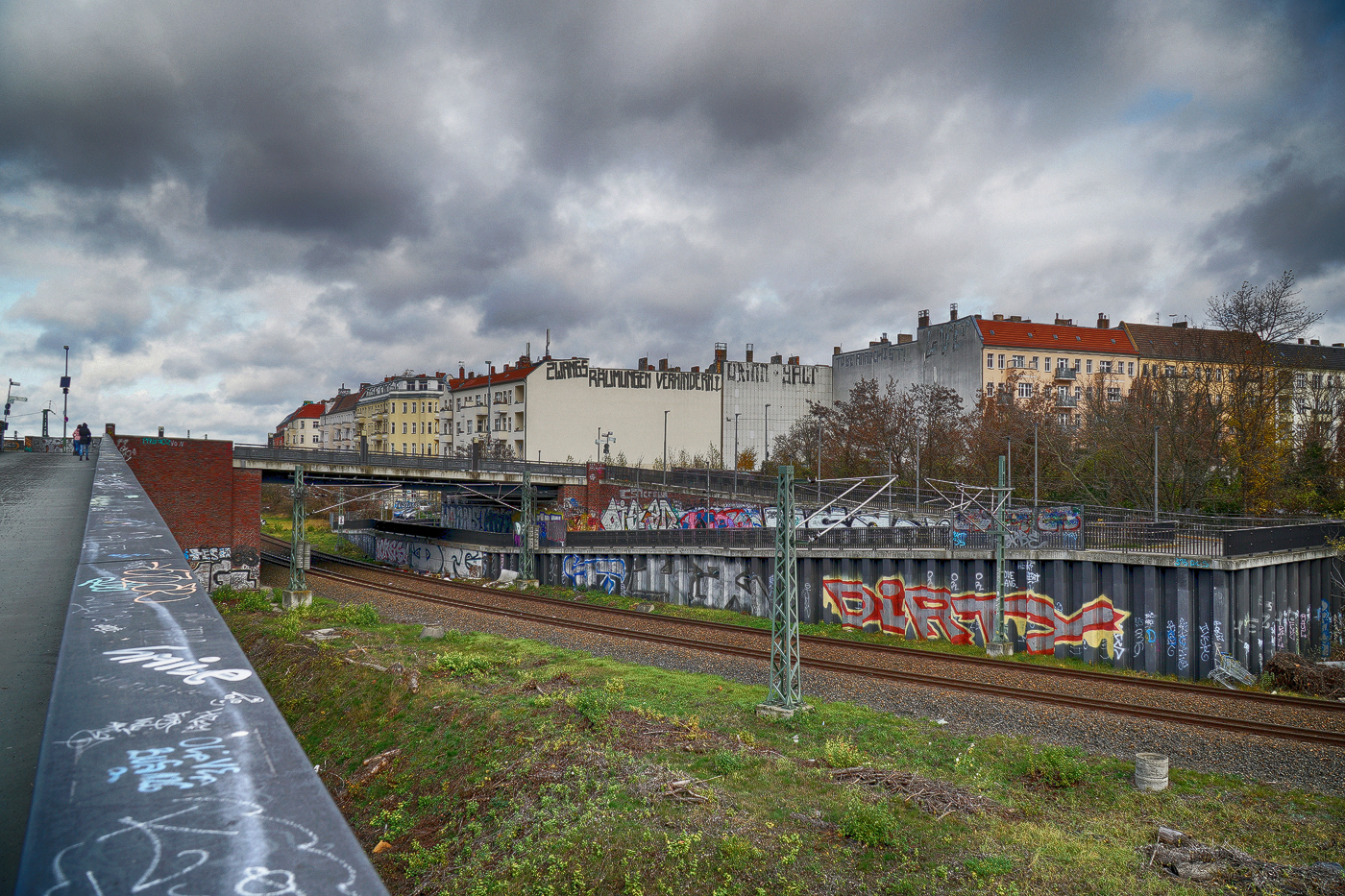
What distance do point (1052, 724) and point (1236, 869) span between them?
274 inches

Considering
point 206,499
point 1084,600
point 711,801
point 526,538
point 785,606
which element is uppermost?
point 206,499

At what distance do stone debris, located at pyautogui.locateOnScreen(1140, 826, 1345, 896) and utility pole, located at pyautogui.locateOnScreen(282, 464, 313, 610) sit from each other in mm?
31494

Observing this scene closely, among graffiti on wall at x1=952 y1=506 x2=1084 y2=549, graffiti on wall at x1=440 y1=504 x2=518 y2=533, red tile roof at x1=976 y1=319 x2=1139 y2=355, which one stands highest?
red tile roof at x1=976 y1=319 x2=1139 y2=355

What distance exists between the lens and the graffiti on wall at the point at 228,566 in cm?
3469

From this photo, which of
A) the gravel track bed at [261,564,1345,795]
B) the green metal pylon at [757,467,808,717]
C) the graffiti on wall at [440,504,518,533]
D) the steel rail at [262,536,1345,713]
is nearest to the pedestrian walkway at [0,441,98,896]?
the green metal pylon at [757,467,808,717]

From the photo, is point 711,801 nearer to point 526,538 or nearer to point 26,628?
point 26,628

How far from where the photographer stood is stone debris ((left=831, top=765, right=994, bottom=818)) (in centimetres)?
1192

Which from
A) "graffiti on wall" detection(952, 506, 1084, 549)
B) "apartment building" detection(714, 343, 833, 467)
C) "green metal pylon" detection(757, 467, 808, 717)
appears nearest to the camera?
"green metal pylon" detection(757, 467, 808, 717)

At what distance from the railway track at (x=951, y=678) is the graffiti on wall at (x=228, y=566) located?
7583 millimetres

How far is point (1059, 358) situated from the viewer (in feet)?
231

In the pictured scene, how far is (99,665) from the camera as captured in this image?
11.1ft

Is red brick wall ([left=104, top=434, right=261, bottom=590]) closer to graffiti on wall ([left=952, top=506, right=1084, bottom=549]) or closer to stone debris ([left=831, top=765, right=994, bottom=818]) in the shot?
stone debris ([left=831, top=765, right=994, bottom=818])

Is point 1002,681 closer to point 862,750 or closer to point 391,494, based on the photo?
point 862,750

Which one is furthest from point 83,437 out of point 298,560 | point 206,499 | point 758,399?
point 758,399
